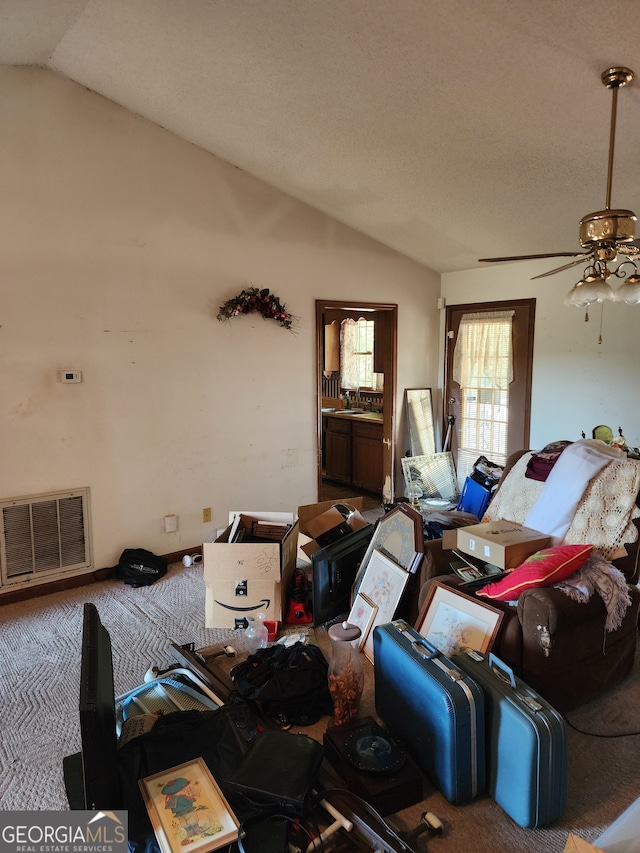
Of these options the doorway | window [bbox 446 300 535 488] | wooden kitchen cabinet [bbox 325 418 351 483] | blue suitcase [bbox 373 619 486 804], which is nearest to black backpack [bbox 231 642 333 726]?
blue suitcase [bbox 373 619 486 804]

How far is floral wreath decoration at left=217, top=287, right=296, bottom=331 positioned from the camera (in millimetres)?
4066

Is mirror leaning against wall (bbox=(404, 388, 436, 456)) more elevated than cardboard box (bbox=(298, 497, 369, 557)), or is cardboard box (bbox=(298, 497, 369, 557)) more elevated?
mirror leaning against wall (bbox=(404, 388, 436, 456))

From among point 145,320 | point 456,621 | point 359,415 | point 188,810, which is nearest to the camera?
point 188,810

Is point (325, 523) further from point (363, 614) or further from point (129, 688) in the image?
point (129, 688)

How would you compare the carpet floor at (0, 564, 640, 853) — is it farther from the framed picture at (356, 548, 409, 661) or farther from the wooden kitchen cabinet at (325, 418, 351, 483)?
the wooden kitchen cabinet at (325, 418, 351, 483)

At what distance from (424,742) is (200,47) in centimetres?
324

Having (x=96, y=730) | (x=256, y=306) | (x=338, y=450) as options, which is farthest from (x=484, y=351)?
(x=96, y=730)

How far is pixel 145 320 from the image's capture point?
377 centimetres

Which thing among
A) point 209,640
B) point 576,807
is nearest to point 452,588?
point 576,807

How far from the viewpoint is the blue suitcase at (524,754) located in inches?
67.3

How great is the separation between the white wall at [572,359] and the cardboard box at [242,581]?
2649 mm

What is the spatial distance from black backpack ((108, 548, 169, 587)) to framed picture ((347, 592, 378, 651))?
151 cm

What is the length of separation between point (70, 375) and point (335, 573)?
82.9 inches

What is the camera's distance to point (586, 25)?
1937mm
